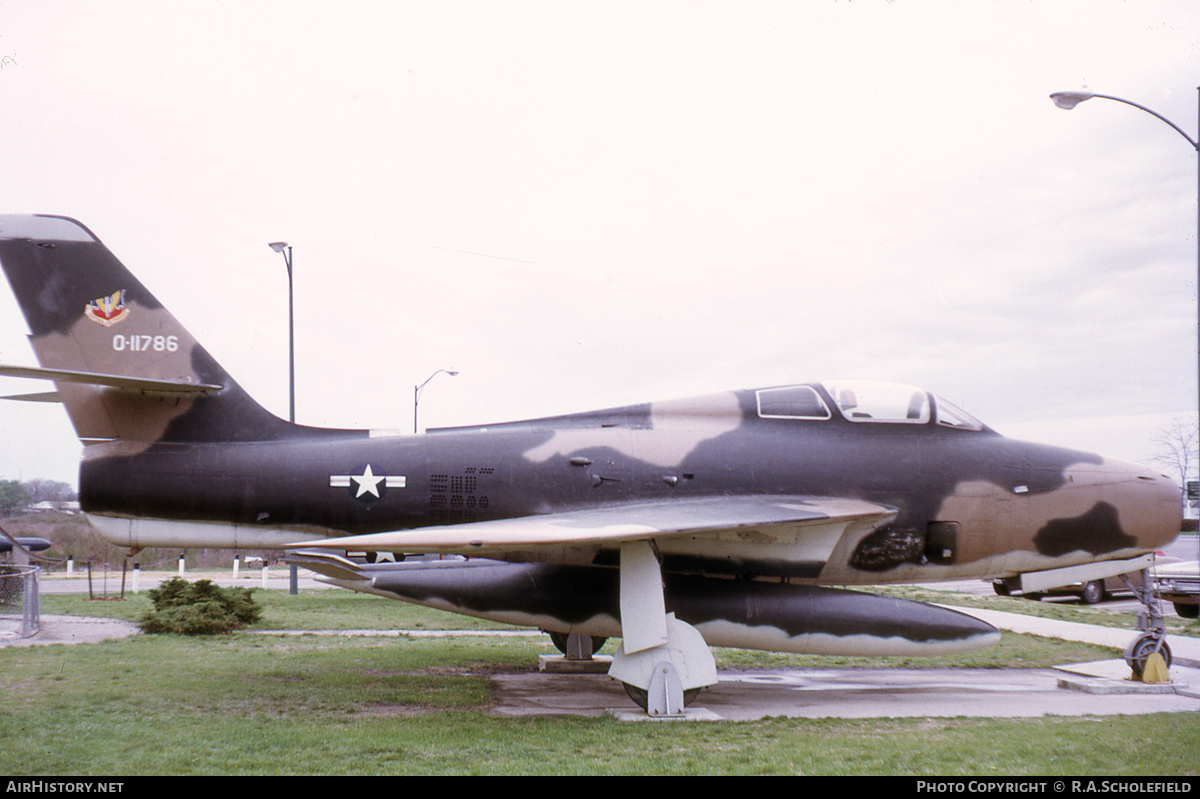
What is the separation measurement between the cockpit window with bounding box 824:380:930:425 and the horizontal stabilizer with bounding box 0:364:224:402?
23.0 feet

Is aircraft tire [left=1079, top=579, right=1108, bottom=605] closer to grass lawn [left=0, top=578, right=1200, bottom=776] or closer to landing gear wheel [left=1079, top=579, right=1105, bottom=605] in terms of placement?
landing gear wheel [left=1079, top=579, right=1105, bottom=605]

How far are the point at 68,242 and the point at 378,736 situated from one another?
6602 millimetres

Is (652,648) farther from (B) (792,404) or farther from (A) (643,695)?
(B) (792,404)

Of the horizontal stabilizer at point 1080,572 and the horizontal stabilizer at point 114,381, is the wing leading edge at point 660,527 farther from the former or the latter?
the horizontal stabilizer at point 114,381

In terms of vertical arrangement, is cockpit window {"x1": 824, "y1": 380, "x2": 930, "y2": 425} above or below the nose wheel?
above

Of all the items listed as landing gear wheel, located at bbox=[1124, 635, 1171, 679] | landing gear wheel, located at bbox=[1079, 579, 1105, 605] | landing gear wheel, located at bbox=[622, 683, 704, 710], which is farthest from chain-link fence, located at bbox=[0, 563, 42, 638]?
landing gear wheel, located at bbox=[1079, 579, 1105, 605]

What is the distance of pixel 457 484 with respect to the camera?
367 inches

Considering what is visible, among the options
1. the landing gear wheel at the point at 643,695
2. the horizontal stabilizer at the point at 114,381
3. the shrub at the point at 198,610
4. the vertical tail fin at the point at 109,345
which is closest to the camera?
the horizontal stabilizer at the point at 114,381

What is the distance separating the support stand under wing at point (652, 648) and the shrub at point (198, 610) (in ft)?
29.6

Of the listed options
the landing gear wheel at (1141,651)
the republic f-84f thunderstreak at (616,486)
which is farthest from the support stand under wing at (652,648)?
the landing gear wheel at (1141,651)

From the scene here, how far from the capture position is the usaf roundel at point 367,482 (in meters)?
9.24

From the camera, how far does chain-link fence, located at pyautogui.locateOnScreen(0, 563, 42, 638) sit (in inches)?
536

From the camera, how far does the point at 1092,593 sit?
848 inches
